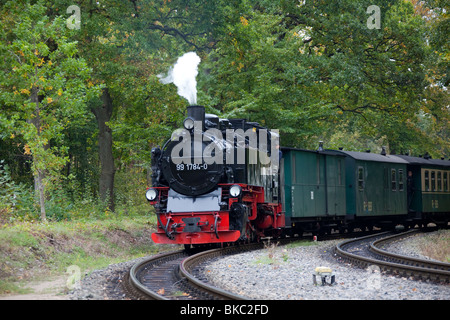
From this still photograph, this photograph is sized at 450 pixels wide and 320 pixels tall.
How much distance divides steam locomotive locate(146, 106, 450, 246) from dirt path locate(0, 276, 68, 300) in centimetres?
389

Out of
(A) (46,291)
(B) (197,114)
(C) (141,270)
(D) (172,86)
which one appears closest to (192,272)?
(C) (141,270)

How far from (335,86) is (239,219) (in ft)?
47.7

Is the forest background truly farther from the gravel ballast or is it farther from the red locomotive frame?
the gravel ballast

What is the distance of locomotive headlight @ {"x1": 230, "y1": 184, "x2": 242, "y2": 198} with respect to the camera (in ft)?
45.7

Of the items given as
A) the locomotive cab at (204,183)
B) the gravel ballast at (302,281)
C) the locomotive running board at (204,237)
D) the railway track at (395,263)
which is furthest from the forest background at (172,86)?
the gravel ballast at (302,281)

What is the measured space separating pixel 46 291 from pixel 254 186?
723cm

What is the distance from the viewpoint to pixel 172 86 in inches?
888

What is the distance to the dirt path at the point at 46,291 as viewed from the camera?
8.64m

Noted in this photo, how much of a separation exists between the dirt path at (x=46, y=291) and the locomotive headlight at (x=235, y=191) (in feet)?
15.1

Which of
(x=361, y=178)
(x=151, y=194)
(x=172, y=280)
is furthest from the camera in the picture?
(x=361, y=178)

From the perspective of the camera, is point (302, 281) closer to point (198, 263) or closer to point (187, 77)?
point (198, 263)

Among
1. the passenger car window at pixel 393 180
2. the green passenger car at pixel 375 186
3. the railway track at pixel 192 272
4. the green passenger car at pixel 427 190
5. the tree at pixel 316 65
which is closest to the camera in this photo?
the railway track at pixel 192 272

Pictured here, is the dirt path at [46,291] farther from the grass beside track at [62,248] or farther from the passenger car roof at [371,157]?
the passenger car roof at [371,157]

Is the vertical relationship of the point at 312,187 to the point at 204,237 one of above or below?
above
